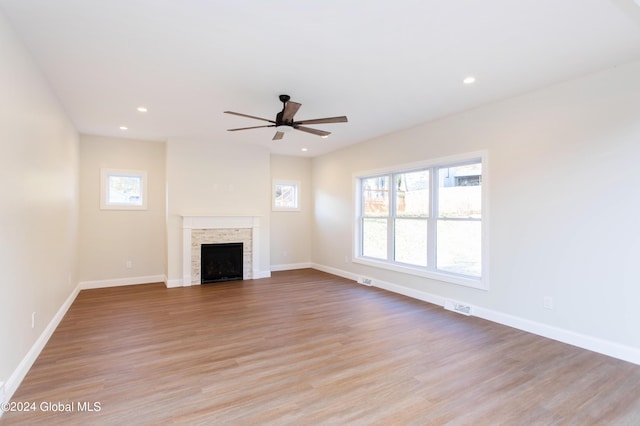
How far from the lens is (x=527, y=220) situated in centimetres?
370

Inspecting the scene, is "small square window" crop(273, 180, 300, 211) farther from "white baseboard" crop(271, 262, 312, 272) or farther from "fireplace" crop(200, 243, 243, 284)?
"fireplace" crop(200, 243, 243, 284)

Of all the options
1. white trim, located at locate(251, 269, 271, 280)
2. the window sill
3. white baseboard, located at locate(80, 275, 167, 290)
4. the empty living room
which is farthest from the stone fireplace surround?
the window sill

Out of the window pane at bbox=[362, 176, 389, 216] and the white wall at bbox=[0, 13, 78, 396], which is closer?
the white wall at bbox=[0, 13, 78, 396]

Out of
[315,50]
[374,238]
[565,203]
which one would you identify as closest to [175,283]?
[374,238]

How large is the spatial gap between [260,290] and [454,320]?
10.4 feet

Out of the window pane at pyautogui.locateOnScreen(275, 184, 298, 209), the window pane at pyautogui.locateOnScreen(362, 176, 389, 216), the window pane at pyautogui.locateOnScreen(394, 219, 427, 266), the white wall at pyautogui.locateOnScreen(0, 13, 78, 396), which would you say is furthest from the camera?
the window pane at pyautogui.locateOnScreen(275, 184, 298, 209)

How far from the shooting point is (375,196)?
6.25m

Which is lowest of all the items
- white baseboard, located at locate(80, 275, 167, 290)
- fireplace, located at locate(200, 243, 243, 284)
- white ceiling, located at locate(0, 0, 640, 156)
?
white baseboard, located at locate(80, 275, 167, 290)

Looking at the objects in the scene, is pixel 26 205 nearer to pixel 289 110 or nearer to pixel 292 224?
pixel 289 110

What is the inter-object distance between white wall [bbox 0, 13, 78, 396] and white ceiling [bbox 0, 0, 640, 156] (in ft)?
1.16

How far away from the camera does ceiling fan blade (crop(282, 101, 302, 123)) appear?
11.0 feet

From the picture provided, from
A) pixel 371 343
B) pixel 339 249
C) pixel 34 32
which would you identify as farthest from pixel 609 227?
pixel 34 32

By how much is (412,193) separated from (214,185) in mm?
3772

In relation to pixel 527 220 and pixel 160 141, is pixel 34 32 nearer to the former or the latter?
pixel 160 141
